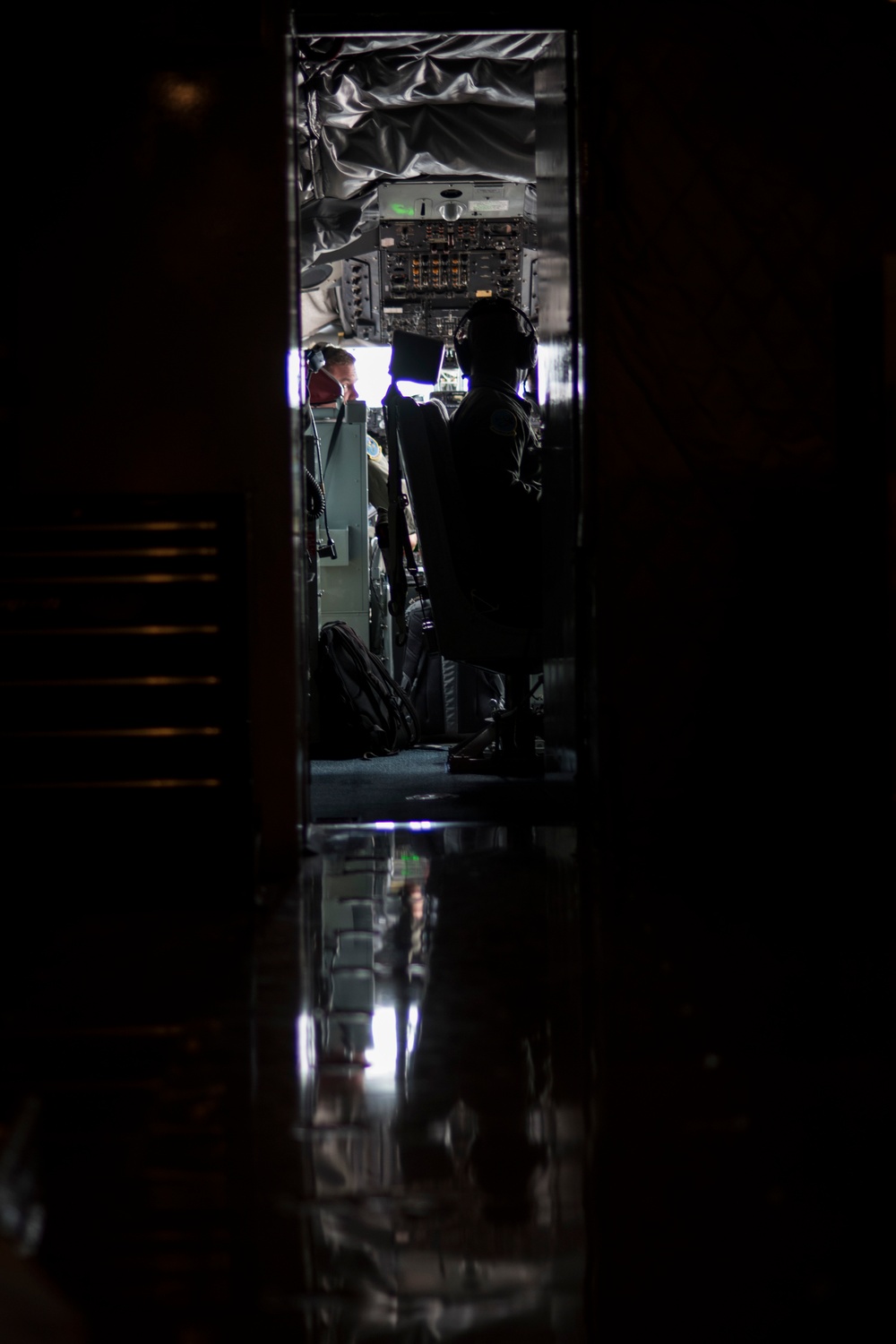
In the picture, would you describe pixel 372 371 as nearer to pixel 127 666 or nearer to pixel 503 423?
pixel 503 423

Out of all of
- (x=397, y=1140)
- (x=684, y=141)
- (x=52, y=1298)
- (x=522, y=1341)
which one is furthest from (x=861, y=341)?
(x=52, y=1298)

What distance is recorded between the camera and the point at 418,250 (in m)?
5.27

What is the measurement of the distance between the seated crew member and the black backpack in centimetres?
102

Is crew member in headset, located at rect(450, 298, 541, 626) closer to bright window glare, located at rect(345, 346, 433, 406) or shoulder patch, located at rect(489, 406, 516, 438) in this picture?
shoulder patch, located at rect(489, 406, 516, 438)

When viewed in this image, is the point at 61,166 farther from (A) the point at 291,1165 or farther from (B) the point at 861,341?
(A) the point at 291,1165

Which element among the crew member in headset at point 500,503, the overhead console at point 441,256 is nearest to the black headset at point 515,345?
the crew member in headset at point 500,503

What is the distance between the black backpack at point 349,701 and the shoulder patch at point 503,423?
1.40 m

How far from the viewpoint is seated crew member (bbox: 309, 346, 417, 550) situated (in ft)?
17.2

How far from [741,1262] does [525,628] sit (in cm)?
280

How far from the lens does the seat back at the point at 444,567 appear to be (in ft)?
11.4

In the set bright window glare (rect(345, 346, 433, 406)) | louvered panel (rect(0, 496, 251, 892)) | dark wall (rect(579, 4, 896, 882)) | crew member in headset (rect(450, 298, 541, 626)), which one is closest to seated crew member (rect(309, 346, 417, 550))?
bright window glare (rect(345, 346, 433, 406))

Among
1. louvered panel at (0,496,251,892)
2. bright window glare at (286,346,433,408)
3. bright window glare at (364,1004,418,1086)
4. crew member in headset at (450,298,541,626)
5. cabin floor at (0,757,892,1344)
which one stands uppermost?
bright window glare at (286,346,433,408)

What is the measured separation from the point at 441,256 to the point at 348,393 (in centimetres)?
94

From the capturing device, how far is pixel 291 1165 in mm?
911
